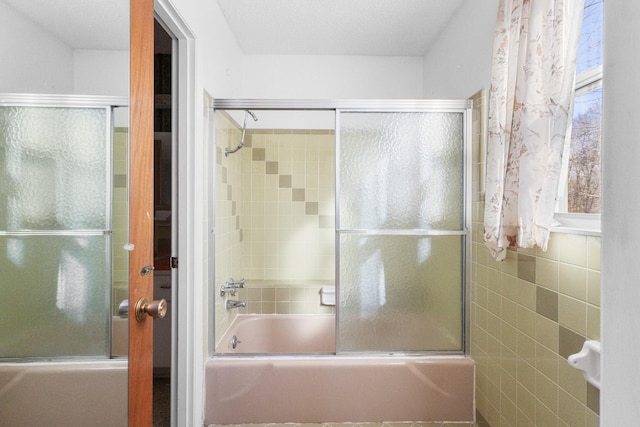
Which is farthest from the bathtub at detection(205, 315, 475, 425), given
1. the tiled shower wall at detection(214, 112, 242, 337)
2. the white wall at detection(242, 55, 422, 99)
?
the white wall at detection(242, 55, 422, 99)

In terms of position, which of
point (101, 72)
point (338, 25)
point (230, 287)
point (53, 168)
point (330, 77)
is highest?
point (338, 25)

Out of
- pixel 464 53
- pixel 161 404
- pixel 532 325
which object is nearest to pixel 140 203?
pixel 532 325

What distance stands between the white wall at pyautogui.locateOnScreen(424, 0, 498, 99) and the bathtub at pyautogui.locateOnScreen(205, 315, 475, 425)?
1.63 m

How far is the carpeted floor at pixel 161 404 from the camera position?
2196 millimetres

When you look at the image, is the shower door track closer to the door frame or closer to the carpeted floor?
the door frame

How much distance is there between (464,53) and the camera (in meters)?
2.30

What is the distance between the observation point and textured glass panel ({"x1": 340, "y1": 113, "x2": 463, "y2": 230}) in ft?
7.04

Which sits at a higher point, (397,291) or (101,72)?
(101,72)

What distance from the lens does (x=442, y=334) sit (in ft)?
7.17

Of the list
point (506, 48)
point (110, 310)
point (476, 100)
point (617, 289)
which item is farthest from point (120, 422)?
point (476, 100)

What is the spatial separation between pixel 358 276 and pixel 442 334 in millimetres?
601

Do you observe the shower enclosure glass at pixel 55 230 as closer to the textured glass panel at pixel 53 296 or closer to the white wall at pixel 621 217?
the textured glass panel at pixel 53 296

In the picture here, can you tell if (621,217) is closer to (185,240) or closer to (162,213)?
(185,240)

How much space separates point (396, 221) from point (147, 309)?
1.42 metres
